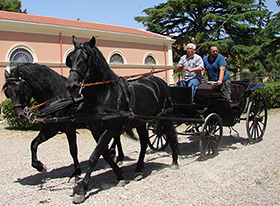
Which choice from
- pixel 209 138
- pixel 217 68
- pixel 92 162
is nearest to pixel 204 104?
pixel 209 138

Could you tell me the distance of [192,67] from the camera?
5906mm

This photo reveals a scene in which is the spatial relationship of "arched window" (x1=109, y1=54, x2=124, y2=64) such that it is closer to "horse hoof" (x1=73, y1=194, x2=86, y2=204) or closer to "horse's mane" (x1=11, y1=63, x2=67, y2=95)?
"horse's mane" (x1=11, y1=63, x2=67, y2=95)

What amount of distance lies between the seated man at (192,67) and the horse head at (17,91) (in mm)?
3264

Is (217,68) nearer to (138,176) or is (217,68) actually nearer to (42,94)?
(138,176)

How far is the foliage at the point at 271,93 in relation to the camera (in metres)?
14.0

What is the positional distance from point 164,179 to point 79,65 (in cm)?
244

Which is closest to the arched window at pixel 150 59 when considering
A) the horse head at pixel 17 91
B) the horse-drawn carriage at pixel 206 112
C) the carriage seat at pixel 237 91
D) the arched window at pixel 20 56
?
the arched window at pixel 20 56

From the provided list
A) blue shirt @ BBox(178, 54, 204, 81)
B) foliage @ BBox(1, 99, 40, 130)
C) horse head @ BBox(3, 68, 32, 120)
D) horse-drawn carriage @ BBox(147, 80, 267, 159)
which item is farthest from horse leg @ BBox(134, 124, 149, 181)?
foliage @ BBox(1, 99, 40, 130)

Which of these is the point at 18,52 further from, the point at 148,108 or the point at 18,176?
the point at 148,108

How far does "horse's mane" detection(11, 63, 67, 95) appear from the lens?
431cm

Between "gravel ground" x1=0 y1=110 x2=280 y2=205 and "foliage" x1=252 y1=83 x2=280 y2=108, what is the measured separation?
786cm

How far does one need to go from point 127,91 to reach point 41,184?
2.28 metres

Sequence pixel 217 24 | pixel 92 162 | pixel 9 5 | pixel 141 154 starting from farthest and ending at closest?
pixel 9 5 < pixel 217 24 < pixel 141 154 < pixel 92 162

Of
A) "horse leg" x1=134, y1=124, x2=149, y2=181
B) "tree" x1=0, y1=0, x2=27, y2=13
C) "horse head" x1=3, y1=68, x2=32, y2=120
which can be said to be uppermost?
"tree" x1=0, y1=0, x2=27, y2=13
